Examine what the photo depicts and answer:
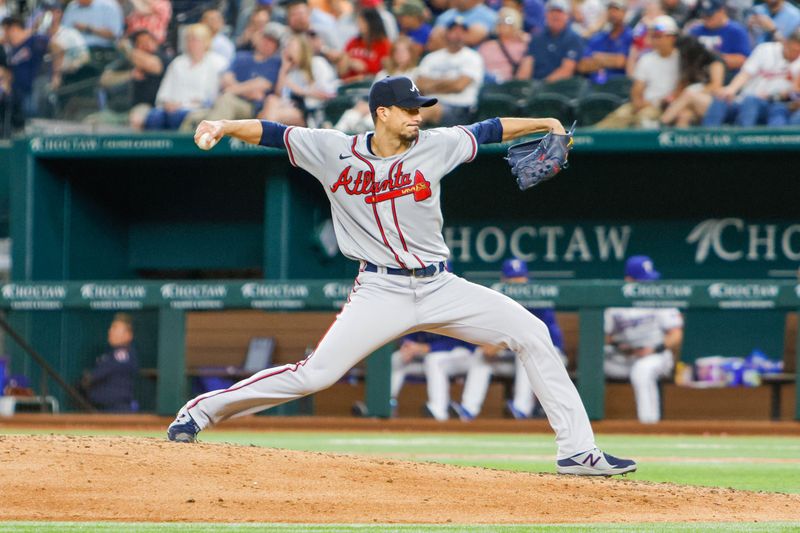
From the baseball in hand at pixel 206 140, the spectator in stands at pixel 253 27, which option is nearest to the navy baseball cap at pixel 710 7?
the spectator in stands at pixel 253 27

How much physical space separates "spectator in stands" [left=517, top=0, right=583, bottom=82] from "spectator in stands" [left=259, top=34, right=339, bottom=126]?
1961 millimetres

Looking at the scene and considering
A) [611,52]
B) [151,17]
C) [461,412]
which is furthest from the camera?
[151,17]

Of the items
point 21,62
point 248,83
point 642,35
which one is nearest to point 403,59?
point 248,83

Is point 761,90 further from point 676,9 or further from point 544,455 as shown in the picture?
point 544,455

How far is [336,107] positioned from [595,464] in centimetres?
778

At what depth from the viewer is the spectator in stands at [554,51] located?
13.6 m

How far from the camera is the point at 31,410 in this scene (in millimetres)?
12734

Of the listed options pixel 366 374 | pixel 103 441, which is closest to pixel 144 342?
pixel 366 374

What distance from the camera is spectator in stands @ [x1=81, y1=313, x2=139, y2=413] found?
12.5 metres

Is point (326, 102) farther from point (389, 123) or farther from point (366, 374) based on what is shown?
point (389, 123)

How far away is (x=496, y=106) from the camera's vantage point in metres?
13.0

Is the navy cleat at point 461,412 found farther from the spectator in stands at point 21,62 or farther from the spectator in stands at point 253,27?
the spectator in stands at point 21,62

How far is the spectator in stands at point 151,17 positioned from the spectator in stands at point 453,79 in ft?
12.5

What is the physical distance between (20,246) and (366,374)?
4.09 metres
